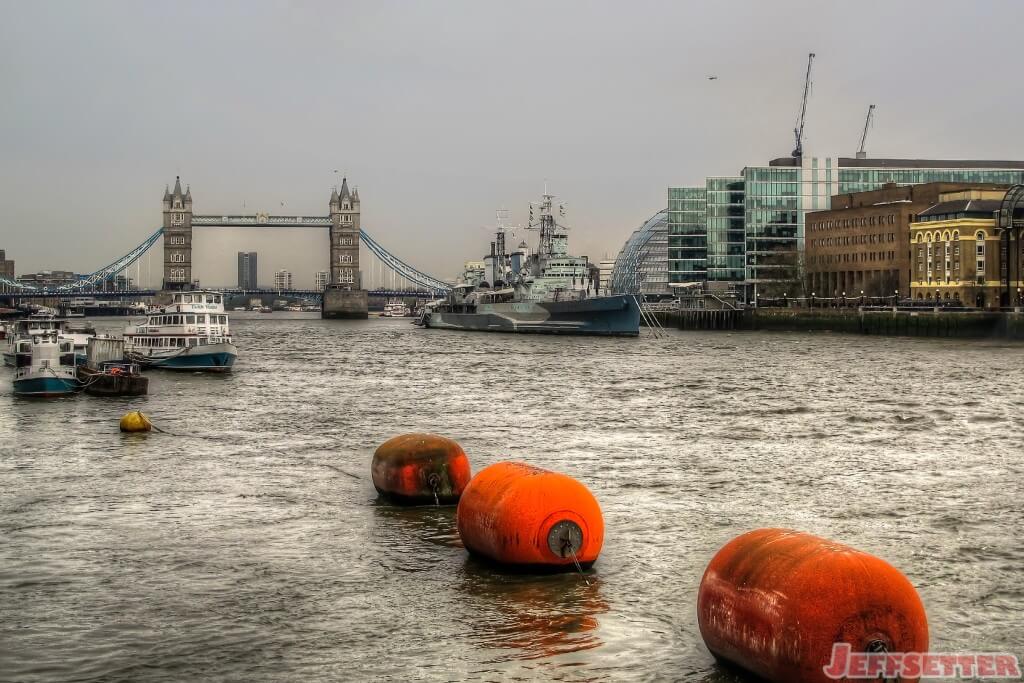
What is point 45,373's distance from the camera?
38.0m

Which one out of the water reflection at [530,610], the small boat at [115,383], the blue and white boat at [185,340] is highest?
the blue and white boat at [185,340]

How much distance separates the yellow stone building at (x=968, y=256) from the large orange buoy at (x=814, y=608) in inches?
4176

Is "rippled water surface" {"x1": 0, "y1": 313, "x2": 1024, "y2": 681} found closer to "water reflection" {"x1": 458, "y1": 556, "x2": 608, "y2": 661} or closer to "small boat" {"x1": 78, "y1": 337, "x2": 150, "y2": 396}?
"water reflection" {"x1": 458, "y1": 556, "x2": 608, "y2": 661}

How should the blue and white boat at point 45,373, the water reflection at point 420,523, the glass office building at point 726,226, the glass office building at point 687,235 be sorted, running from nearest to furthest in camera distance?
the water reflection at point 420,523, the blue and white boat at point 45,373, the glass office building at point 726,226, the glass office building at point 687,235

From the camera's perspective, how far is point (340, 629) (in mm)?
11047

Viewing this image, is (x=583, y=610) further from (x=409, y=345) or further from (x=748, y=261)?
(x=748, y=261)

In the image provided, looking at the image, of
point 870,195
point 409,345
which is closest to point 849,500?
point 409,345

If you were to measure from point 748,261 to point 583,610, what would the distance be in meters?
141

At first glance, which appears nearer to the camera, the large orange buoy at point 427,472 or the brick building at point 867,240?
the large orange buoy at point 427,472

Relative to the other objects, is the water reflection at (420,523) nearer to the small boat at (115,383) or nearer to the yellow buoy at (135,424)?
the yellow buoy at (135,424)

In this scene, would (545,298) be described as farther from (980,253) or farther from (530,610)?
(530,610)

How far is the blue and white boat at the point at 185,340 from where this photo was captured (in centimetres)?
5194

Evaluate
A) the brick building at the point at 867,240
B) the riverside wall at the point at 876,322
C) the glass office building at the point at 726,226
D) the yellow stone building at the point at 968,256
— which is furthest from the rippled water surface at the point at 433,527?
the glass office building at the point at 726,226

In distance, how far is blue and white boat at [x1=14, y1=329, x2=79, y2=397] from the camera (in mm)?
38062
